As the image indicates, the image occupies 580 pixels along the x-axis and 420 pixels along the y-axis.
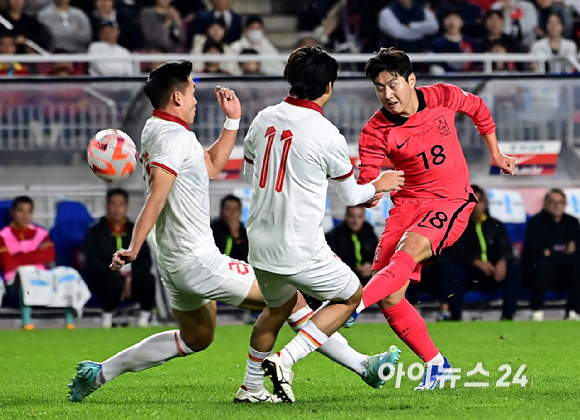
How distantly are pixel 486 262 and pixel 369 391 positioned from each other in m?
6.30

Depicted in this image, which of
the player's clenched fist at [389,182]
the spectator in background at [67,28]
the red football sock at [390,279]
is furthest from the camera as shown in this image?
the spectator in background at [67,28]

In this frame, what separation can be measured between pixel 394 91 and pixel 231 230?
600cm

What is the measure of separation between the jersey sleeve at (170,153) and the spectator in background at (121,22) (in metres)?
9.71

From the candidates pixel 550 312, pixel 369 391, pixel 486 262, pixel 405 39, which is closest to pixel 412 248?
pixel 369 391

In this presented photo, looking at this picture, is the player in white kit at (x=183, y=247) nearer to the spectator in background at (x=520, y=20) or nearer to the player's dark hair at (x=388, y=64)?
the player's dark hair at (x=388, y=64)

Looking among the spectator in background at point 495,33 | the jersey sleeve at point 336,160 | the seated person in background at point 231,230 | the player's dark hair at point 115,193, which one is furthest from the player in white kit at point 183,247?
the spectator in background at point 495,33

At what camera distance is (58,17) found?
1534cm

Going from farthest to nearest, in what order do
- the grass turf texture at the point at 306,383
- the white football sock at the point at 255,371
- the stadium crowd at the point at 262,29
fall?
the stadium crowd at the point at 262,29, the white football sock at the point at 255,371, the grass turf texture at the point at 306,383

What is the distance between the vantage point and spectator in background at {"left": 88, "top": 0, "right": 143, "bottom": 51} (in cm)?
1548

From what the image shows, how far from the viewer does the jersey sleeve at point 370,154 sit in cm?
685

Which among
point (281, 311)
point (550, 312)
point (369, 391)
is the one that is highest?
point (281, 311)

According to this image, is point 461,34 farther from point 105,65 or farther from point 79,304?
point 79,304

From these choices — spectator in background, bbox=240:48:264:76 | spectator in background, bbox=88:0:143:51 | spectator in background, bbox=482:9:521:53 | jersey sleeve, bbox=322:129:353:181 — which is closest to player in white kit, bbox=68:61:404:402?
jersey sleeve, bbox=322:129:353:181

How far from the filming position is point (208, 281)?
6.18m
